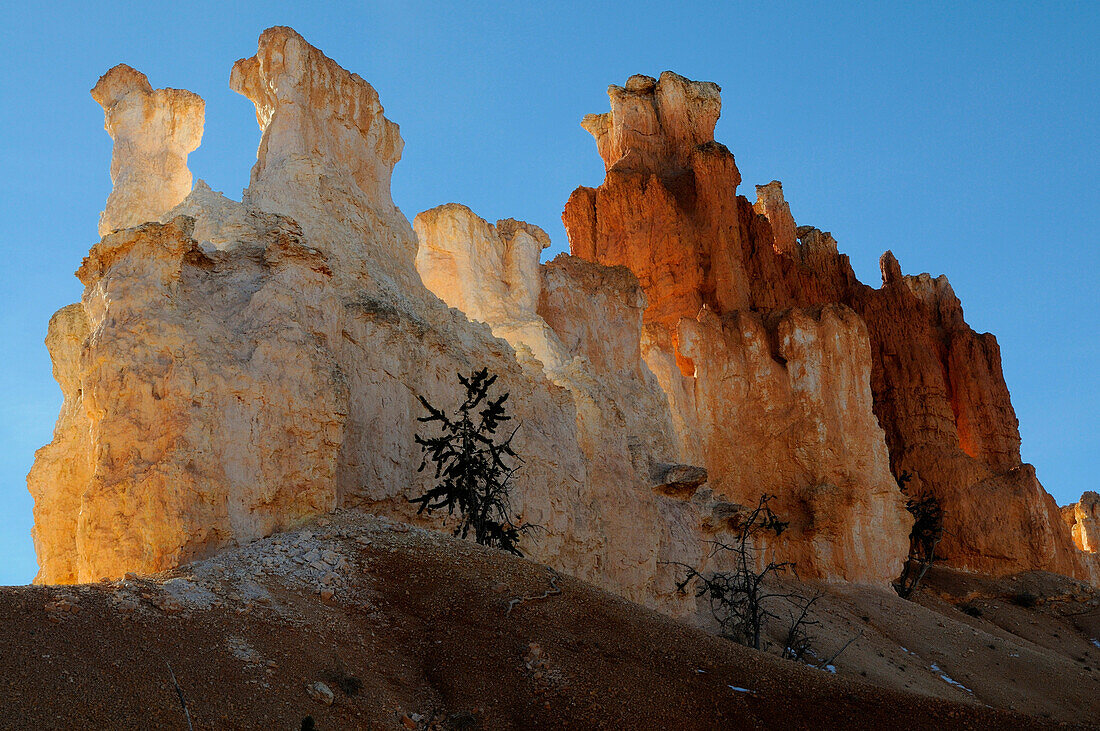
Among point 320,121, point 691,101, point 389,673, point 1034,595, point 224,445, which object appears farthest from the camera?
point 691,101

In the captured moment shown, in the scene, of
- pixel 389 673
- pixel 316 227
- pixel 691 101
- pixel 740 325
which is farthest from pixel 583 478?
pixel 691 101

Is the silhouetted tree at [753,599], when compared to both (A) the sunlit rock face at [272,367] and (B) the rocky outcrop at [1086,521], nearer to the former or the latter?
(A) the sunlit rock face at [272,367]

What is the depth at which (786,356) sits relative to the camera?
37281 millimetres

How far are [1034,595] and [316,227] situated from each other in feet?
99.9

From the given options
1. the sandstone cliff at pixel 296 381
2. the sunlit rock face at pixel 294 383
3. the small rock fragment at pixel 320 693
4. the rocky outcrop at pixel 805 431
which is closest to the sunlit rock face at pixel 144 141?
the sandstone cliff at pixel 296 381

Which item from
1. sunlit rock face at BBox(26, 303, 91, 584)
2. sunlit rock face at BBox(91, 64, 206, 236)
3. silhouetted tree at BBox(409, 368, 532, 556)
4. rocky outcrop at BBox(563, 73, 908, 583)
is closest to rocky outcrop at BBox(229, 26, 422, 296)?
sunlit rock face at BBox(91, 64, 206, 236)

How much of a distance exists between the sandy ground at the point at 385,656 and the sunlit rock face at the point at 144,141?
979 centimetres

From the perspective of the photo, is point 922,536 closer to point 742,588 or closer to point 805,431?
point 805,431

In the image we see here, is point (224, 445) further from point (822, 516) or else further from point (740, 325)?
point (740, 325)

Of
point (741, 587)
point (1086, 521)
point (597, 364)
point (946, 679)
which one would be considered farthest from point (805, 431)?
point (1086, 521)

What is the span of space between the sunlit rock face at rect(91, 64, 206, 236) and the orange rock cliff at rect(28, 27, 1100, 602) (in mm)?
58

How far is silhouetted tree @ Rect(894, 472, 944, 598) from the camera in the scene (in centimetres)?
3722

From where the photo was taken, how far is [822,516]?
3394cm

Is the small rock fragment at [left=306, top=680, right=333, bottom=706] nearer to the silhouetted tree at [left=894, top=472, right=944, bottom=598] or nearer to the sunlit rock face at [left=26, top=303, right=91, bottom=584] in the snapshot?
the sunlit rock face at [left=26, top=303, right=91, bottom=584]
